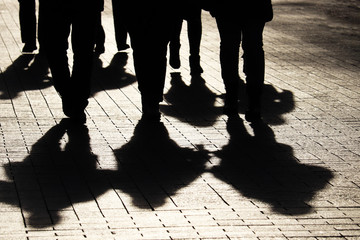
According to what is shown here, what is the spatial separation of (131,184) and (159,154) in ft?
2.99

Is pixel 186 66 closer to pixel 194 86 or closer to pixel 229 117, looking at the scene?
pixel 194 86

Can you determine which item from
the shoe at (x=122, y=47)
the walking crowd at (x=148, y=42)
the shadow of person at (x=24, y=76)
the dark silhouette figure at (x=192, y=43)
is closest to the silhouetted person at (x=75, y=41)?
the walking crowd at (x=148, y=42)

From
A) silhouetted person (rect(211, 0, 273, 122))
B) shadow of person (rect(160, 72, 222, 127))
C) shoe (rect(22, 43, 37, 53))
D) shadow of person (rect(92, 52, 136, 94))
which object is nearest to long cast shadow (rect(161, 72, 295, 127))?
shadow of person (rect(160, 72, 222, 127))

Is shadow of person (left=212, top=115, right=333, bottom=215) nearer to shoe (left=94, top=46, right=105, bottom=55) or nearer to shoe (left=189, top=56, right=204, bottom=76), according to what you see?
shoe (left=189, top=56, right=204, bottom=76)

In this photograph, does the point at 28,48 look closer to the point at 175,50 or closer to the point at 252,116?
the point at 175,50

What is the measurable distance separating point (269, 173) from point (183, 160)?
2.33 ft

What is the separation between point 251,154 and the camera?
7145mm

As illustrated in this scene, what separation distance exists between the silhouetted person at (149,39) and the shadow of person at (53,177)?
3.07 ft

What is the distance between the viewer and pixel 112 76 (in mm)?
10586

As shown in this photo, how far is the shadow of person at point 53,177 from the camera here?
220 inches

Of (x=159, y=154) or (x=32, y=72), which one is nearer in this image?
(x=159, y=154)

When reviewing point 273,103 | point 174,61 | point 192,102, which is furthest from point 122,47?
point 273,103

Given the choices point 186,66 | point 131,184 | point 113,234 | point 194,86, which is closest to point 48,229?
point 113,234

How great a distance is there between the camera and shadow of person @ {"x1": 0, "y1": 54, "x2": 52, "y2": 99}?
948cm
